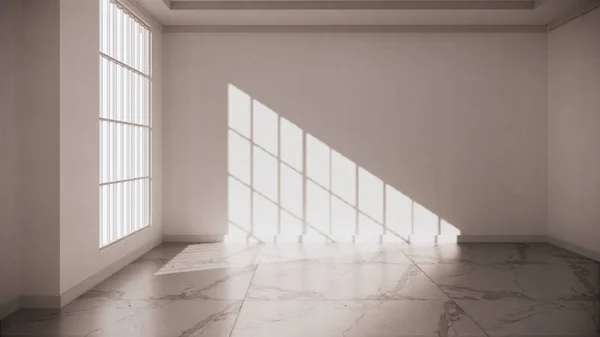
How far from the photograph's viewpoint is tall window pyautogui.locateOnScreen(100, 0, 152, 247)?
23.6 ft

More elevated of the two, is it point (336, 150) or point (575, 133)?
point (575, 133)

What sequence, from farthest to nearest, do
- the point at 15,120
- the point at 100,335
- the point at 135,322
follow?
the point at 15,120 → the point at 135,322 → the point at 100,335

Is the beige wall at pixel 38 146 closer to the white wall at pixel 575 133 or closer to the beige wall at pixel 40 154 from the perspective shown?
the beige wall at pixel 40 154

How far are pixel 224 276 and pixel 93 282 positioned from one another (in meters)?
1.67

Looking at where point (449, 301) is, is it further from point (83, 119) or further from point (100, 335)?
point (83, 119)

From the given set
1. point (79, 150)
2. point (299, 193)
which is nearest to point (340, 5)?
point (299, 193)

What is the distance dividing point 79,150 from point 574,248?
8040mm

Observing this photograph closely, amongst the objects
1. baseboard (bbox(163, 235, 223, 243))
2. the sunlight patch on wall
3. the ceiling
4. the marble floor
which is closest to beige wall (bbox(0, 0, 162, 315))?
the marble floor

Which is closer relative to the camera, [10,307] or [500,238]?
[10,307]

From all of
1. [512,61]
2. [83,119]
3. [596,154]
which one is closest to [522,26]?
[512,61]

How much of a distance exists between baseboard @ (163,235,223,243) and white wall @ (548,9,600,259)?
634 cm

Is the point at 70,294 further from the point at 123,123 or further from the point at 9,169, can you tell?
the point at 123,123

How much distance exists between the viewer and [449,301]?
5867 millimetres

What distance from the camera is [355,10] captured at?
29.3 ft
